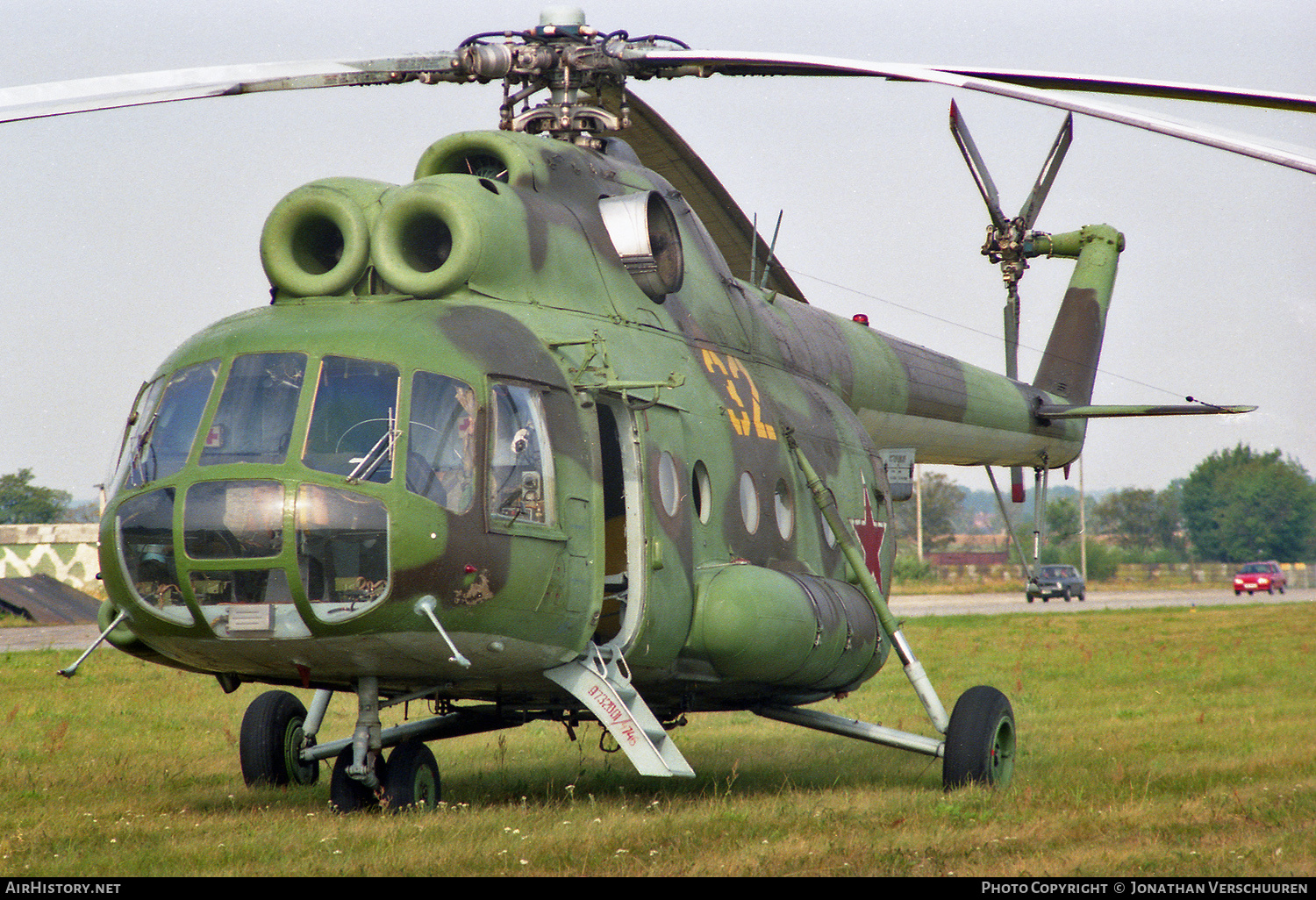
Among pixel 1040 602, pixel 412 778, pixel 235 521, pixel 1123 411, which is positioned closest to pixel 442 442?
pixel 235 521

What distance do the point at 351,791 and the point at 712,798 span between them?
2.50 meters

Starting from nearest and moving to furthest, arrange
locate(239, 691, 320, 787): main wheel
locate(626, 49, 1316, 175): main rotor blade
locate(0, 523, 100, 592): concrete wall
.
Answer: locate(626, 49, 1316, 175): main rotor blade
locate(239, 691, 320, 787): main wheel
locate(0, 523, 100, 592): concrete wall

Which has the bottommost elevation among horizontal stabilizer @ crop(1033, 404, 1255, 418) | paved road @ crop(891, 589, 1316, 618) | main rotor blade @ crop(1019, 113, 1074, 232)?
paved road @ crop(891, 589, 1316, 618)

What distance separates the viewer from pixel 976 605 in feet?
152

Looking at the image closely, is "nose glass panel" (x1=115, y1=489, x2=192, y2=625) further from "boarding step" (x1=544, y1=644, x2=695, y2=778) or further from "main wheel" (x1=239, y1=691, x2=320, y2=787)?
"main wheel" (x1=239, y1=691, x2=320, y2=787)

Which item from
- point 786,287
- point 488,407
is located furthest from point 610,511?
point 786,287

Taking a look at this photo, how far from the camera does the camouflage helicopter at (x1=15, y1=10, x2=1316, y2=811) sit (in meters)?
7.13

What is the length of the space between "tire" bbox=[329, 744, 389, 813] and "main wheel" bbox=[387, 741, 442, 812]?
0.23 feet

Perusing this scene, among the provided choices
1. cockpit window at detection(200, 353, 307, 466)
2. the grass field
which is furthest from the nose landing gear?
cockpit window at detection(200, 353, 307, 466)

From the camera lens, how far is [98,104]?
25.7ft

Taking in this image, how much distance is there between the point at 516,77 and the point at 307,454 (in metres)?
3.74

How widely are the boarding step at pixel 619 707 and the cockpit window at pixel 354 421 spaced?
5.91 feet

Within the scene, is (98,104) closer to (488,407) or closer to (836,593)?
(488,407)
